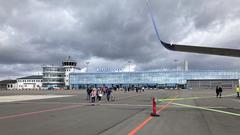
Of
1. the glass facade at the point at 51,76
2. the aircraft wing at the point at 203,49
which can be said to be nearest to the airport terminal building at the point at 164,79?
the glass facade at the point at 51,76

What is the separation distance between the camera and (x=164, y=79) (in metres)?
179

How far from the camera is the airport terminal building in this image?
169 m

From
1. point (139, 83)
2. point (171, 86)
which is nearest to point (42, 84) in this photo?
point (139, 83)

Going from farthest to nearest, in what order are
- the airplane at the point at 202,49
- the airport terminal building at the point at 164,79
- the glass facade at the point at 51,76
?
the glass facade at the point at 51,76, the airport terminal building at the point at 164,79, the airplane at the point at 202,49

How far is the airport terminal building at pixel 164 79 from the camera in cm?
16875

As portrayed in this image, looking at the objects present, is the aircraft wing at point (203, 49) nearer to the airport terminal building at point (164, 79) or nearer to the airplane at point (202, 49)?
the airplane at point (202, 49)

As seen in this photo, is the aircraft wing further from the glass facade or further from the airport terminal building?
the glass facade

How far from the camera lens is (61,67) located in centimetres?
19900

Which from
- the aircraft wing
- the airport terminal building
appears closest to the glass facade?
the airport terminal building

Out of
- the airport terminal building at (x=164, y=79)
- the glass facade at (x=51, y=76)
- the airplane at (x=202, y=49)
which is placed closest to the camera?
the airplane at (x=202, y=49)

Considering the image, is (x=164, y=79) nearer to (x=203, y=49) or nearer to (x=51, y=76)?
(x=51, y=76)

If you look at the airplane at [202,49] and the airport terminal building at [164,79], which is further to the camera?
the airport terminal building at [164,79]

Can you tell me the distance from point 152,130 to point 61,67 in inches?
7512

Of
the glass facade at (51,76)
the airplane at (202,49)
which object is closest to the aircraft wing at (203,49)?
the airplane at (202,49)
